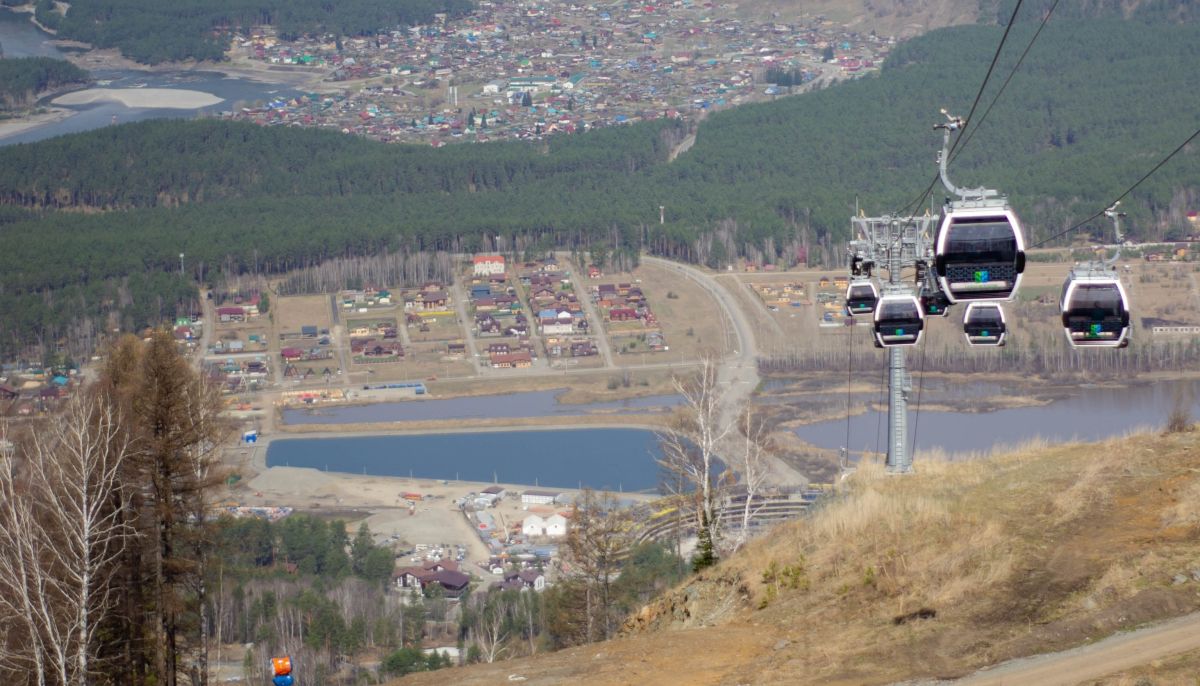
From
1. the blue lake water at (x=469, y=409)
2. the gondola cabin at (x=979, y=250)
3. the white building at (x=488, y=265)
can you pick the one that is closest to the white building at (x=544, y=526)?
the blue lake water at (x=469, y=409)

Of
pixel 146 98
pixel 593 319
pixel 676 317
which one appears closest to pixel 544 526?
pixel 676 317

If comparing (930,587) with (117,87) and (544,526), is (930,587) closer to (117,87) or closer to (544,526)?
(544,526)

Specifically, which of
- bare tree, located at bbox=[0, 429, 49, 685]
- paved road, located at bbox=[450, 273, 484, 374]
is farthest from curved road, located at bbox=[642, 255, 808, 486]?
bare tree, located at bbox=[0, 429, 49, 685]

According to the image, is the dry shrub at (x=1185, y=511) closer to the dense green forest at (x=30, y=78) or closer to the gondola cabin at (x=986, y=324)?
the gondola cabin at (x=986, y=324)

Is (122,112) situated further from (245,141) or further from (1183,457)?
(1183,457)

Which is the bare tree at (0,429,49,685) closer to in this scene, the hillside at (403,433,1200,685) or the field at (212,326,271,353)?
the hillside at (403,433,1200,685)
